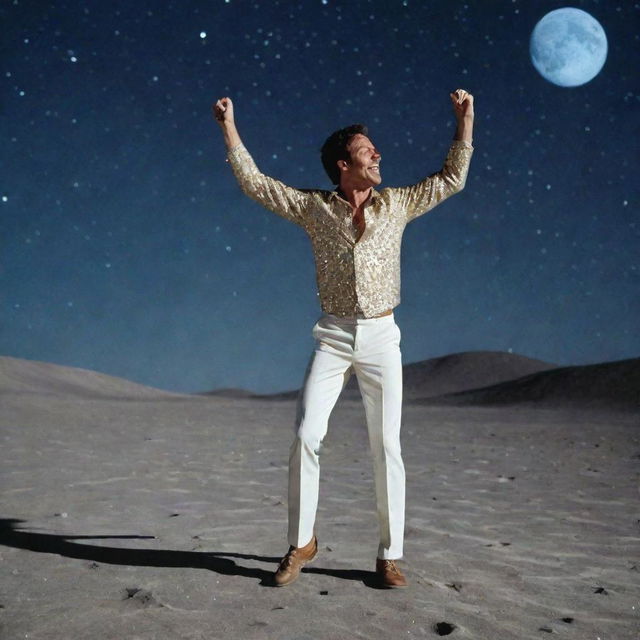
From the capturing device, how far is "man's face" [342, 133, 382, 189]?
365 centimetres

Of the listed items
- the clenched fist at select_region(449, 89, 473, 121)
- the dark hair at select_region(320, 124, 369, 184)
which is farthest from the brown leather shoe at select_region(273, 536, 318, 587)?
the clenched fist at select_region(449, 89, 473, 121)

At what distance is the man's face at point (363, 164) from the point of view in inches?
144

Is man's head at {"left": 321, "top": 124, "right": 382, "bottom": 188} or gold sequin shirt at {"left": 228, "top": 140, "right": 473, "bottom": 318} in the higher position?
man's head at {"left": 321, "top": 124, "right": 382, "bottom": 188}

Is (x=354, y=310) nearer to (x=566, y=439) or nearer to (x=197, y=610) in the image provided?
(x=197, y=610)

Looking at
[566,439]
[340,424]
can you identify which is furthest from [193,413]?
[566,439]

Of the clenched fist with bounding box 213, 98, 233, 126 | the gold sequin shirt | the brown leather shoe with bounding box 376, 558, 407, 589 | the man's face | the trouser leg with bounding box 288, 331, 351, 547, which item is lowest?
the brown leather shoe with bounding box 376, 558, 407, 589

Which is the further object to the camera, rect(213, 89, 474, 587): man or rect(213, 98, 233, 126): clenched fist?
rect(213, 98, 233, 126): clenched fist

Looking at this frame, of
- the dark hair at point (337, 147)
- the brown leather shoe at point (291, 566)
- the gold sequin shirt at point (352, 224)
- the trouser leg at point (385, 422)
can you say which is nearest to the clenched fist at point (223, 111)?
the gold sequin shirt at point (352, 224)

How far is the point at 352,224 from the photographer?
3.67 meters

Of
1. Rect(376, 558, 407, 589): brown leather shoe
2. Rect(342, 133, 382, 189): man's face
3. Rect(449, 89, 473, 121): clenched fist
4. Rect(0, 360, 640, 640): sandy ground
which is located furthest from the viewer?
Rect(449, 89, 473, 121): clenched fist

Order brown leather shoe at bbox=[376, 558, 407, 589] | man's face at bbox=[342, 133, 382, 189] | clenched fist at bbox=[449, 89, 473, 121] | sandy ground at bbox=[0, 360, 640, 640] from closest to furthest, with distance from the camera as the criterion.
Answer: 1. sandy ground at bbox=[0, 360, 640, 640]
2. brown leather shoe at bbox=[376, 558, 407, 589]
3. man's face at bbox=[342, 133, 382, 189]
4. clenched fist at bbox=[449, 89, 473, 121]

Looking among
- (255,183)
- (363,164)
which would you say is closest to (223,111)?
(255,183)

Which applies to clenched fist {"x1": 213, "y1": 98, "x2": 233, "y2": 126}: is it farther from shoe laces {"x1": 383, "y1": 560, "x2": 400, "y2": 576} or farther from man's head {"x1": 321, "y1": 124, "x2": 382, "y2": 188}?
shoe laces {"x1": 383, "y1": 560, "x2": 400, "y2": 576}

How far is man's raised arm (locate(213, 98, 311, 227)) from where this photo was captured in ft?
12.0
